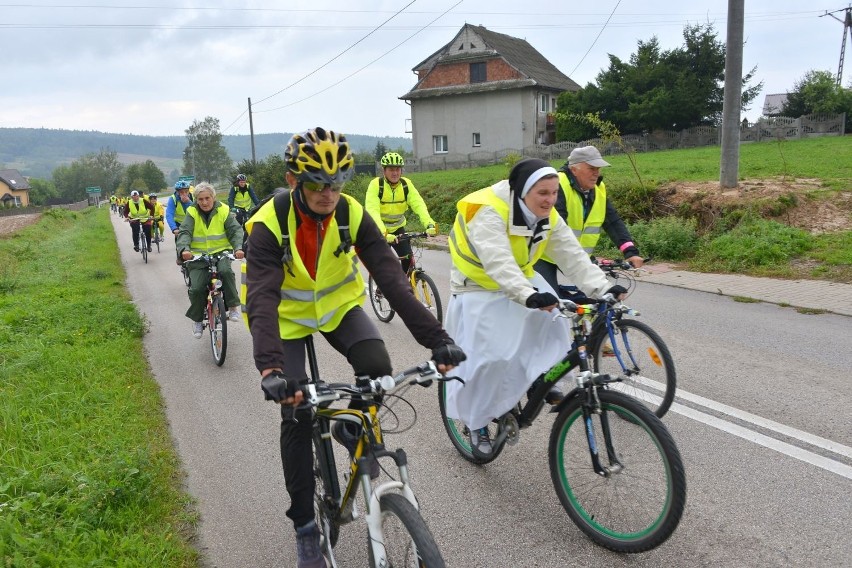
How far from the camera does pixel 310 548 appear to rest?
3174mm

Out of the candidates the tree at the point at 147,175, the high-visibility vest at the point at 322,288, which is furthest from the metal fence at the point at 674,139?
the tree at the point at 147,175

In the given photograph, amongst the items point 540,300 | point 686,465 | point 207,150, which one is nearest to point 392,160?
point 540,300

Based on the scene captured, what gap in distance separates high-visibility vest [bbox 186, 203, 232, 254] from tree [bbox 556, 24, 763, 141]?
106 feet

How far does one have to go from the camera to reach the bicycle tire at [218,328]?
754 cm

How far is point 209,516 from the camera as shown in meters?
4.11

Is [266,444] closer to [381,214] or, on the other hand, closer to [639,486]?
[639,486]

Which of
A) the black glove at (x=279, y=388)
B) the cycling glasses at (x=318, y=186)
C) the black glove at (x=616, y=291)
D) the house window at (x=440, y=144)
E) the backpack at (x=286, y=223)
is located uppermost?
the house window at (x=440, y=144)

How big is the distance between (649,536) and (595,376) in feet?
2.63

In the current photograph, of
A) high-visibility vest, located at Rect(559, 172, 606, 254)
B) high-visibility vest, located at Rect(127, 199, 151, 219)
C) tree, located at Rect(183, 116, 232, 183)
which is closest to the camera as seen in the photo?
high-visibility vest, located at Rect(559, 172, 606, 254)

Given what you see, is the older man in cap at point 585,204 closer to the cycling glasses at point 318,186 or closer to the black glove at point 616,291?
the black glove at point 616,291

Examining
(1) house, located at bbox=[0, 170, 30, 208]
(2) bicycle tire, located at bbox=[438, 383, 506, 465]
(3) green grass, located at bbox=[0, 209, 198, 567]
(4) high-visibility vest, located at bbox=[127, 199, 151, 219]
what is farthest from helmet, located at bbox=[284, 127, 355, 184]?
(1) house, located at bbox=[0, 170, 30, 208]

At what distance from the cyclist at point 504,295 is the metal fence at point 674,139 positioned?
2456cm

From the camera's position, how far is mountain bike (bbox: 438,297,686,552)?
3174 millimetres

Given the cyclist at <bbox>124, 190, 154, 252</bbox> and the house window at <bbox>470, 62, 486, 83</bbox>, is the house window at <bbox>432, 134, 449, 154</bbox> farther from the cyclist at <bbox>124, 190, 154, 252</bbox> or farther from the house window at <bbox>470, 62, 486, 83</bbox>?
the cyclist at <bbox>124, 190, 154, 252</bbox>
